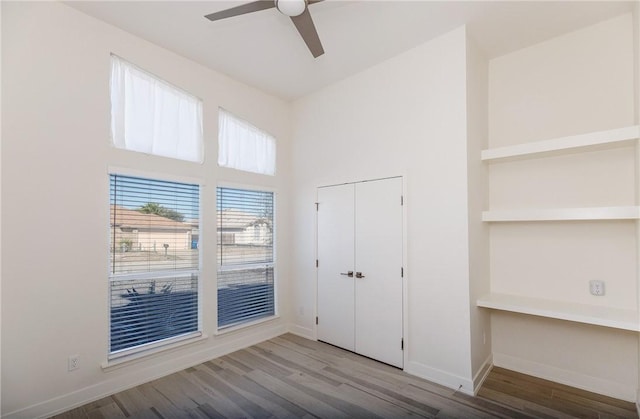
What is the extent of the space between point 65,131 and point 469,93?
3.76m

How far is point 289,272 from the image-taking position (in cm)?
452

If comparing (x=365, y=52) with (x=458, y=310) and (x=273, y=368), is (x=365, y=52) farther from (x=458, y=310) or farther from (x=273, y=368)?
(x=273, y=368)

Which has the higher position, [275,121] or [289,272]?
[275,121]

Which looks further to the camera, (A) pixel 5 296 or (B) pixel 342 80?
(B) pixel 342 80

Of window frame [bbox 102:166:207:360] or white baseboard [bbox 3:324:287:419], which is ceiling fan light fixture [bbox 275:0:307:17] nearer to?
window frame [bbox 102:166:207:360]

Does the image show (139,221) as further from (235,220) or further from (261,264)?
(261,264)

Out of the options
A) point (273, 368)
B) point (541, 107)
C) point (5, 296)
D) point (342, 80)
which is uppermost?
point (342, 80)

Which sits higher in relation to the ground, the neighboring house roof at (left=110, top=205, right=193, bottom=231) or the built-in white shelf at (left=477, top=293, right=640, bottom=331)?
the neighboring house roof at (left=110, top=205, right=193, bottom=231)

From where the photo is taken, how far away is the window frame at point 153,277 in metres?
2.81

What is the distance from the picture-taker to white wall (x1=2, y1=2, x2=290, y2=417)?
2324mm

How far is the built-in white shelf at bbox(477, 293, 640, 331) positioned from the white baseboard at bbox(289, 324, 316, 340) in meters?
2.25

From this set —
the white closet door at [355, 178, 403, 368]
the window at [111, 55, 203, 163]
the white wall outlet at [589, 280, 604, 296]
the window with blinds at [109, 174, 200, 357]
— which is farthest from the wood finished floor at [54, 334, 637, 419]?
the window at [111, 55, 203, 163]

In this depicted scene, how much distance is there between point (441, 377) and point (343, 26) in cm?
358

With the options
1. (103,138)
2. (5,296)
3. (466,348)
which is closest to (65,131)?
(103,138)
